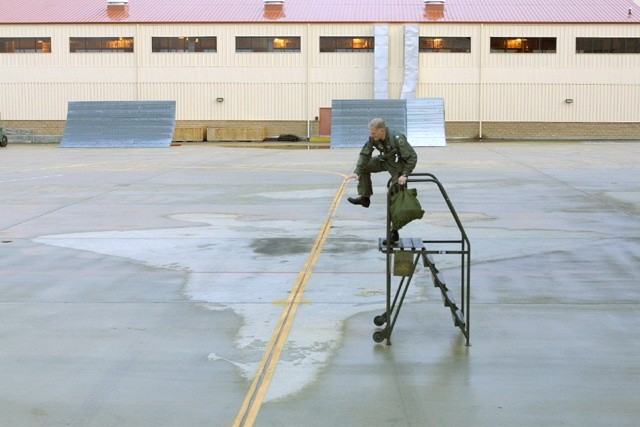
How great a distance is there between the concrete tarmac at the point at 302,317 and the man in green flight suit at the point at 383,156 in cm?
132

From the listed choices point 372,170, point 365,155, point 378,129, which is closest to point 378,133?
point 378,129

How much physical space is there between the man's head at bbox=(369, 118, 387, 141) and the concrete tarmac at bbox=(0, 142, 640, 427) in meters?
1.88

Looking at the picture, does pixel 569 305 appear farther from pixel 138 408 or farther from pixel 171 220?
pixel 171 220

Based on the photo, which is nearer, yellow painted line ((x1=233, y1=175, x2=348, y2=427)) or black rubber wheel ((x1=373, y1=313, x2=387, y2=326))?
yellow painted line ((x1=233, y1=175, x2=348, y2=427))

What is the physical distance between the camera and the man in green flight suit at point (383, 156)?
11508 millimetres

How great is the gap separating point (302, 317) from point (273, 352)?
1444 millimetres

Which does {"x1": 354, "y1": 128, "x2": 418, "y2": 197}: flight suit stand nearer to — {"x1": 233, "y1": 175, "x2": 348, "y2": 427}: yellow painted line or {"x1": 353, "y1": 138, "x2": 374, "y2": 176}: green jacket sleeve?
{"x1": 353, "y1": 138, "x2": 374, "y2": 176}: green jacket sleeve

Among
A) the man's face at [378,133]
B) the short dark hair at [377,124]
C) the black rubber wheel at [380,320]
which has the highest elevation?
the short dark hair at [377,124]

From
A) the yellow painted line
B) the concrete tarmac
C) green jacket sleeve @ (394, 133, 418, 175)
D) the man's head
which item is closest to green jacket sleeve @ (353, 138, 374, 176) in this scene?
the man's head

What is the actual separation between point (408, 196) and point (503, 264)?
4.52 metres

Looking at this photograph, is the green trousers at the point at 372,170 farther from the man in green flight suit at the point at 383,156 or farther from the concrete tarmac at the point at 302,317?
the concrete tarmac at the point at 302,317

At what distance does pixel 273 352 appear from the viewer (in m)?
9.01

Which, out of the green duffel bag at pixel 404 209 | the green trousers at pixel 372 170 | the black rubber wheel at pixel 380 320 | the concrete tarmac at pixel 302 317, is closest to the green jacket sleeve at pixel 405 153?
the green trousers at pixel 372 170

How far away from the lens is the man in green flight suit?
11.5 meters
